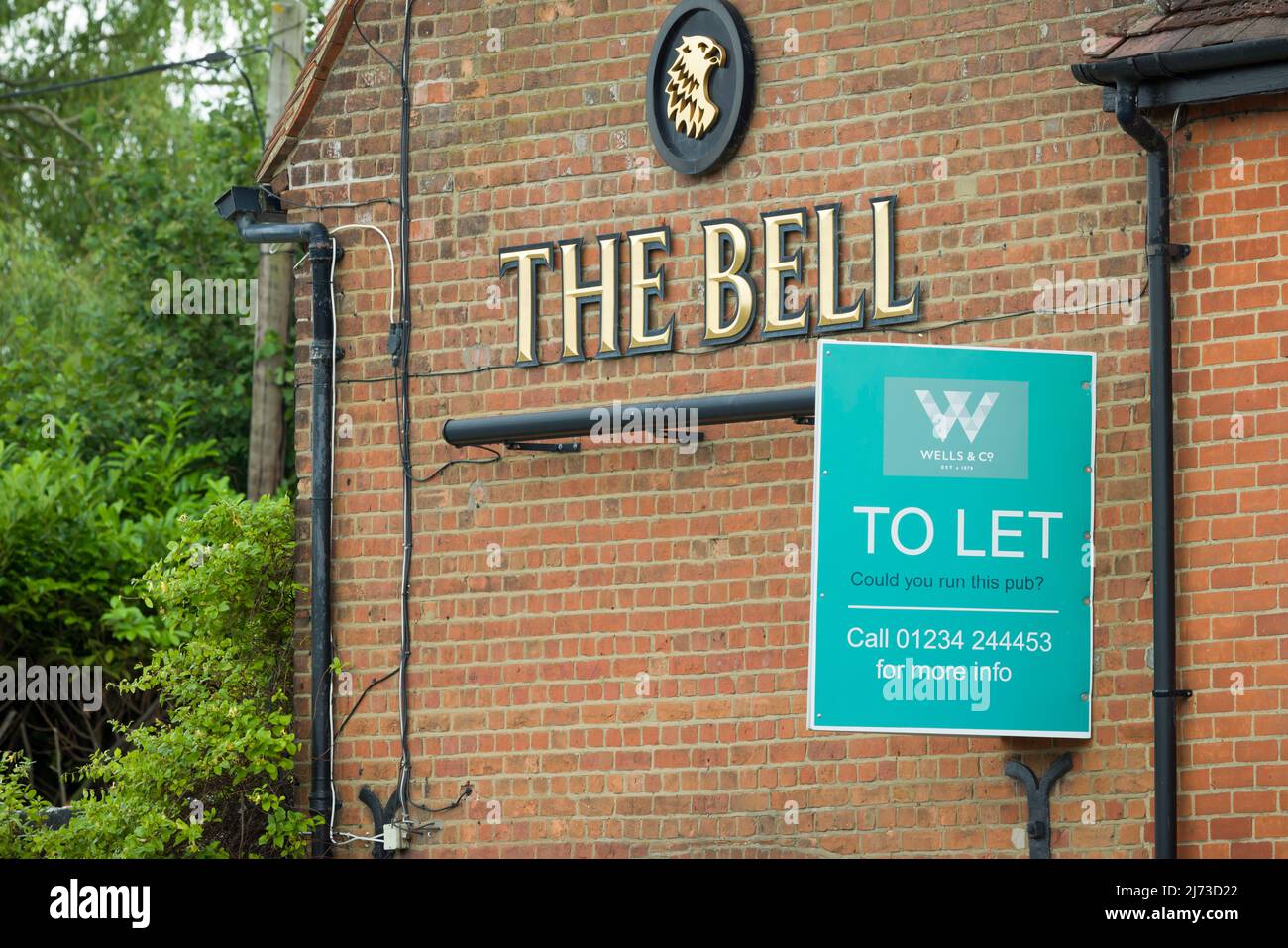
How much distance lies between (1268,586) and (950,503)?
1335 mm

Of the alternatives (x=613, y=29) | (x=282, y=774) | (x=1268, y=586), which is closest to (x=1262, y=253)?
(x=1268, y=586)

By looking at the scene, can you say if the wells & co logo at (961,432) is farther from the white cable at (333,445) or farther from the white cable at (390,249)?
the white cable at (390,249)

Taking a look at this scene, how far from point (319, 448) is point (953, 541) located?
382 cm

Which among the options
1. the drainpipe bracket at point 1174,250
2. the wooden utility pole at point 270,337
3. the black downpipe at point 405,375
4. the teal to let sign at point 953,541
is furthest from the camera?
the wooden utility pole at point 270,337

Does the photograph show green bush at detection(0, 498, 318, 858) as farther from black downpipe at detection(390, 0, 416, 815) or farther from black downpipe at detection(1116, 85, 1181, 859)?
black downpipe at detection(1116, 85, 1181, 859)

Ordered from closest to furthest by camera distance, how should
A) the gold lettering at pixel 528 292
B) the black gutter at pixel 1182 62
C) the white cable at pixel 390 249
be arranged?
the black gutter at pixel 1182 62
the gold lettering at pixel 528 292
the white cable at pixel 390 249

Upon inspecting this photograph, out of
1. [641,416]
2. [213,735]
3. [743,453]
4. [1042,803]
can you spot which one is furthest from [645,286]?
[213,735]

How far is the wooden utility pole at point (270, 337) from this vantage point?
51.5 ft

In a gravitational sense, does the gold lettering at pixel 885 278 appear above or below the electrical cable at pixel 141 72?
below

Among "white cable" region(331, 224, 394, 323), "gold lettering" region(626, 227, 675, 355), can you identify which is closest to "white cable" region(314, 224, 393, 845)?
"white cable" region(331, 224, 394, 323)

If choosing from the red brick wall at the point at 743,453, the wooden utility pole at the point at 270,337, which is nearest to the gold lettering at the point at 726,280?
the red brick wall at the point at 743,453

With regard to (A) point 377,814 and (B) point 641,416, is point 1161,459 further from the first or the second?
(A) point 377,814
